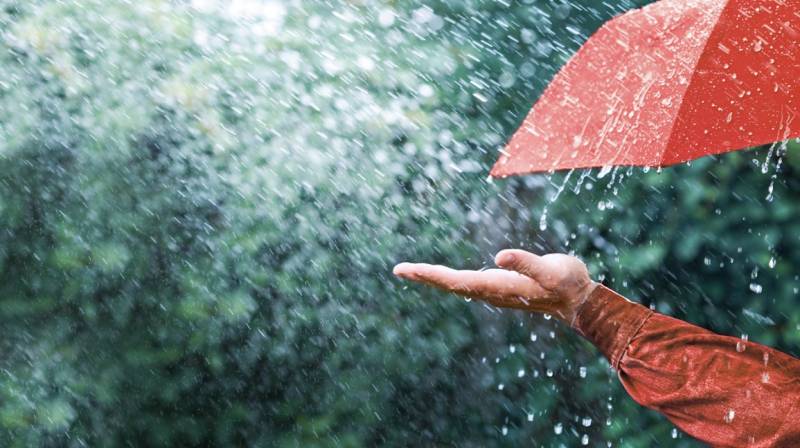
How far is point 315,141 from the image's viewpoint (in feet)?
10.7

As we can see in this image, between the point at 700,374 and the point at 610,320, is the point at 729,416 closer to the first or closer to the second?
the point at 700,374

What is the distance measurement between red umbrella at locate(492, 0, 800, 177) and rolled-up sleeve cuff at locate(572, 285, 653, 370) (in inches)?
10.9

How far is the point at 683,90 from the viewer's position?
1742mm

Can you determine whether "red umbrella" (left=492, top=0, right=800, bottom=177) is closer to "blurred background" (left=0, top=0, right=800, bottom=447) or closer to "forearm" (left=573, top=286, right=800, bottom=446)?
"forearm" (left=573, top=286, right=800, bottom=446)

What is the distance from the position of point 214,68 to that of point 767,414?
243 cm

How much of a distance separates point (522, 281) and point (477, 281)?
0.28 feet

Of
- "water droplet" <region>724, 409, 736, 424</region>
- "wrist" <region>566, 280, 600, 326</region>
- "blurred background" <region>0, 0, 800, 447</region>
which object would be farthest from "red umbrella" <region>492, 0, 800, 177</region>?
"blurred background" <region>0, 0, 800, 447</region>

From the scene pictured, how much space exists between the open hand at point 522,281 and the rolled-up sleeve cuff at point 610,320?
19mm

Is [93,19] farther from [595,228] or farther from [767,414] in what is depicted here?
[767,414]

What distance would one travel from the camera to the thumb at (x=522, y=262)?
146 cm

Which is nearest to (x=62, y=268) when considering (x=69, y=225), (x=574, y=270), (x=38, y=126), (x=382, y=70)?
(x=69, y=225)

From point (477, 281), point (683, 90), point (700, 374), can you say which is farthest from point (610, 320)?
point (683, 90)

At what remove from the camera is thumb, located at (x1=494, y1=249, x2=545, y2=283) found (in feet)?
4.79

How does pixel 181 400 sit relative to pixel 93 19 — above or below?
below
